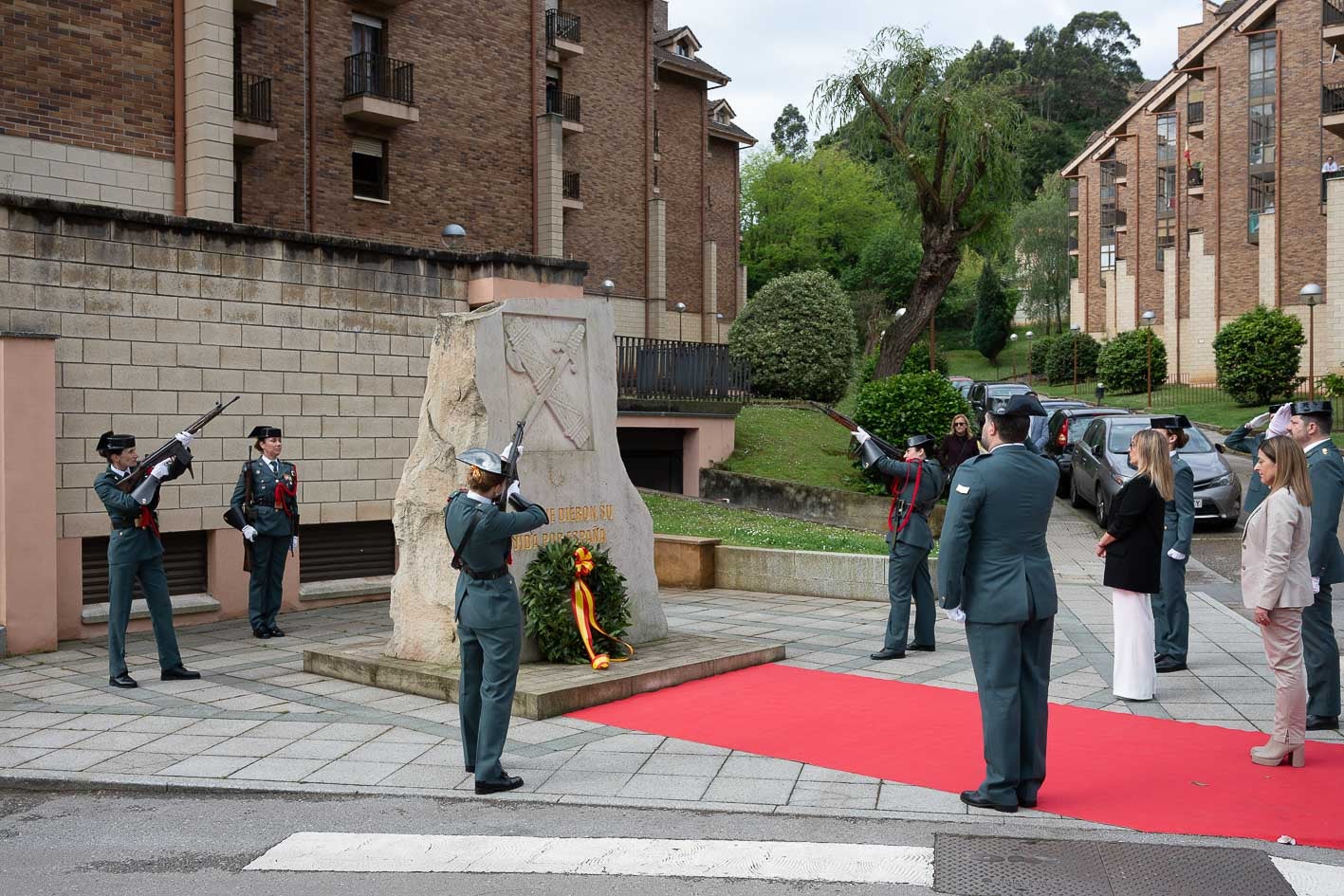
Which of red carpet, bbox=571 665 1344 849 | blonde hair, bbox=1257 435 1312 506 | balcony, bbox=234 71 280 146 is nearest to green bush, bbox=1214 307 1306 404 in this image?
balcony, bbox=234 71 280 146

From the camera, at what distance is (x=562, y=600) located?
887 centimetres

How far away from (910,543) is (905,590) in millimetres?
398

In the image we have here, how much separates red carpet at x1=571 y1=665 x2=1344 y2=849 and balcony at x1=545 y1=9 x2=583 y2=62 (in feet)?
91.6

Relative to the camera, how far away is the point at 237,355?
497 inches

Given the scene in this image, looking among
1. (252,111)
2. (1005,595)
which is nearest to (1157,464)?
(1005,595)

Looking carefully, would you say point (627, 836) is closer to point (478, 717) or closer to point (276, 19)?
point (478, 717)

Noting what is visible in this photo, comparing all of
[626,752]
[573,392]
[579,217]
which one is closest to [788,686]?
[626,752]

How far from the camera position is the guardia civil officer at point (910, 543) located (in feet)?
32.3

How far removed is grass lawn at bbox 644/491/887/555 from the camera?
14969 millimetres

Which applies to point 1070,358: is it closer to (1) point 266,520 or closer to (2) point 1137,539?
(1) point 266,520

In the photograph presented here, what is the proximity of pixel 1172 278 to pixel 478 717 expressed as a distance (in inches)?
2142

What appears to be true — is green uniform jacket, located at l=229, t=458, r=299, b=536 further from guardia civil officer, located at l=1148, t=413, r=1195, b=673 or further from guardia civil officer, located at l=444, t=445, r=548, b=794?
guardia civil officer, located at l=1148, t=413, r=1195, b=673

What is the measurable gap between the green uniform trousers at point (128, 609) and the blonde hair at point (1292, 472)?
7981 mm

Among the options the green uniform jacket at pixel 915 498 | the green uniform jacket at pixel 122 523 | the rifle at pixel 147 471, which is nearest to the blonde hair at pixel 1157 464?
the green uniform jacket at pixel 915 498
